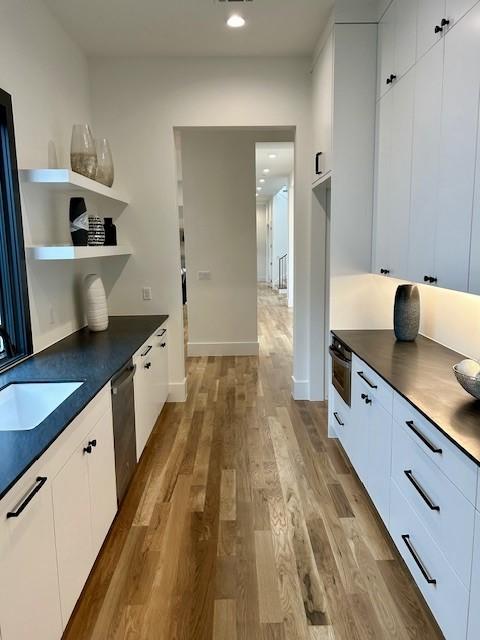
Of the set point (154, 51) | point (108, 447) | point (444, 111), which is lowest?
point (108, 447)

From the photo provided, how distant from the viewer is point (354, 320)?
3506mm

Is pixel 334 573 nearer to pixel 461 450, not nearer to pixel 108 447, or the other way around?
pixel 461 450

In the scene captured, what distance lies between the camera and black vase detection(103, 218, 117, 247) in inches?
154

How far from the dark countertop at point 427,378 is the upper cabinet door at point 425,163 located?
18.0 inches

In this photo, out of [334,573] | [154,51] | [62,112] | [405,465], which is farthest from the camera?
[154,51]

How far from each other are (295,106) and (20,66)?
225 cm

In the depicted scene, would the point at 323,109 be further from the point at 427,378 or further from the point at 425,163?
the point at 427,378

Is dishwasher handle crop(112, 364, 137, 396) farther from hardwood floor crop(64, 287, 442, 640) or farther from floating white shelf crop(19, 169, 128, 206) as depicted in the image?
floating white shelf crop(19, 169, 128, 206)

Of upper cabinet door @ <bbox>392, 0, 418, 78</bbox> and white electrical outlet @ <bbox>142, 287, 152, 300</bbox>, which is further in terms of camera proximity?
white electrical outlet @ <bbox>142, 287, 152, 300</bbox>

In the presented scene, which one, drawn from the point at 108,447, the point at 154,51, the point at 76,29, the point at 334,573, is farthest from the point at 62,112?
the point at 334,573

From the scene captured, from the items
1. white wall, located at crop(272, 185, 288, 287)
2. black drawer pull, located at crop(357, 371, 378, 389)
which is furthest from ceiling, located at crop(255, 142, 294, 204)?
black drawer pull, located at crop(357, 371, 378, 389)

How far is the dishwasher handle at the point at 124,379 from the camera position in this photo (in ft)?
8.23

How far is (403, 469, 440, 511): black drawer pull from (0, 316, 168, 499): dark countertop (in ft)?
4.54

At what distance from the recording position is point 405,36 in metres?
2.65
